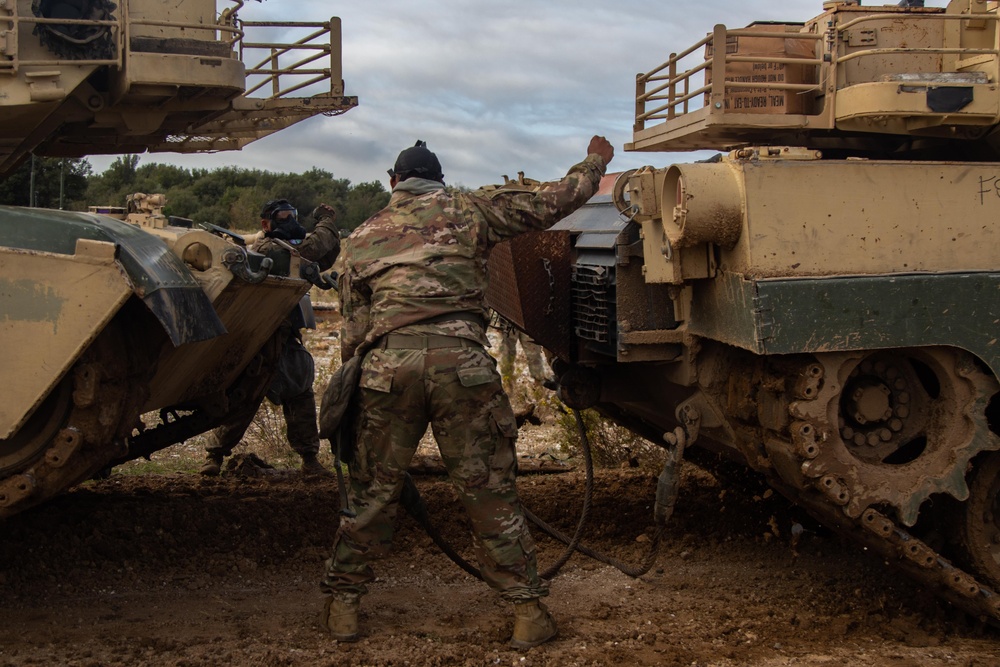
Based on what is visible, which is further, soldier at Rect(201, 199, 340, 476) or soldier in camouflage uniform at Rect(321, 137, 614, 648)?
soldier at Rect(201, 199, 340, 476)

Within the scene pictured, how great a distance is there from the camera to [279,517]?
589 cm

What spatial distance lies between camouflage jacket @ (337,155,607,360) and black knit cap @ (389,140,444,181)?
80 mm

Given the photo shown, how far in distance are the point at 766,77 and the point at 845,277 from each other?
3.61ft

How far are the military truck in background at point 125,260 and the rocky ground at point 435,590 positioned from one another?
0.57 meters

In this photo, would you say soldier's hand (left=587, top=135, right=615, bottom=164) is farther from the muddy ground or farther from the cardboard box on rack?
the muddy ground

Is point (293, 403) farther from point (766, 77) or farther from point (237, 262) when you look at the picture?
point (766, 77)

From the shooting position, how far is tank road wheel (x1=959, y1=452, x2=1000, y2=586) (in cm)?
461

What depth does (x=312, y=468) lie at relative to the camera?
716 centimetres

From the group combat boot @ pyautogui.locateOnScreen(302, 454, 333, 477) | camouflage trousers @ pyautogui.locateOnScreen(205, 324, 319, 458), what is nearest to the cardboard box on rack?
camouflage trousers @ pyautogui.locateOnScreen(205, 324, 319, 458)

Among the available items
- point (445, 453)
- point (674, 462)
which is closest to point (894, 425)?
point (674, 462)

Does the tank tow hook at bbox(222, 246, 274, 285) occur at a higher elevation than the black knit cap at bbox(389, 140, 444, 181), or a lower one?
lower

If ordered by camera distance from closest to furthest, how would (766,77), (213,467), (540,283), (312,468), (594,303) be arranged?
(766,77) < (594,303) < (540,283) < (312,468) < (213,467)

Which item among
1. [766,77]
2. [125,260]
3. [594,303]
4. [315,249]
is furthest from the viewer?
A: [315,249]

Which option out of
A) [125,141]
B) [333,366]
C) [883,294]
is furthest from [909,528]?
[333,366]
